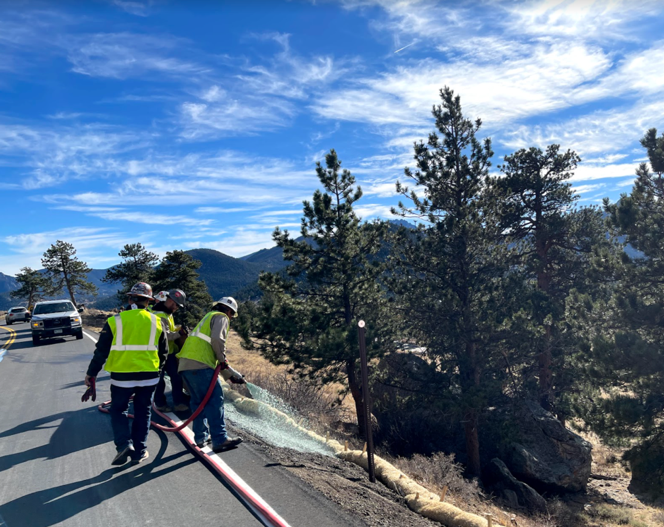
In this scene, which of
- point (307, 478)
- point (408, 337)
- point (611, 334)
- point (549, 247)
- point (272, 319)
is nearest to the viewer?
point (307, 478)

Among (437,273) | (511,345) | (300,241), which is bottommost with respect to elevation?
(511,345)

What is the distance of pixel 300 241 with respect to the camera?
15688 millimetres

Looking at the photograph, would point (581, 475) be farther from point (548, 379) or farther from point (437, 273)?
point (437, 273)

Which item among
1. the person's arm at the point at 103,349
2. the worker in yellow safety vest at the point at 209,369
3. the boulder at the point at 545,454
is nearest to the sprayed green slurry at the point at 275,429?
the worker in yellow safety vest at the point at 209,369

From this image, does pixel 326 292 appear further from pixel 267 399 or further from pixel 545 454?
pixel 545 454

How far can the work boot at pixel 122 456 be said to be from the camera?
471 centimetres

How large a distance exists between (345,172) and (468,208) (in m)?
4.50

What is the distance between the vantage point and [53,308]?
63.9ft

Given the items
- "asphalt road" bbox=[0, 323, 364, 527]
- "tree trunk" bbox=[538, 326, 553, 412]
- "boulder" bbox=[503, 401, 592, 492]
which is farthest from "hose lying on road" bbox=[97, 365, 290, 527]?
"tree trunk" bbox=[538, 326, 553, 412]

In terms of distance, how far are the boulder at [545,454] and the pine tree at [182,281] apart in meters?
15.3

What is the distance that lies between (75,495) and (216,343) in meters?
1.89

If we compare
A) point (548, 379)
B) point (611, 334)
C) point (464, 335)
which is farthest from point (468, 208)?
point (548, 379)

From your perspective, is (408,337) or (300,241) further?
(408,337)

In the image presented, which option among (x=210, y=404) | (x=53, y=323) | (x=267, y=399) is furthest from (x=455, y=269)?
(x=53, y=323)
